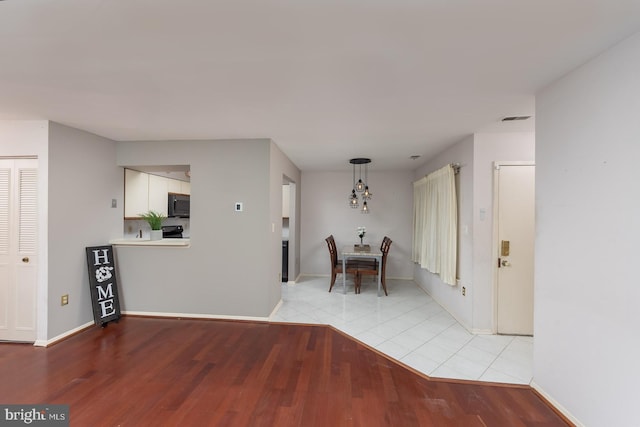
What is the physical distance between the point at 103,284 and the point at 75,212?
3.08 ft

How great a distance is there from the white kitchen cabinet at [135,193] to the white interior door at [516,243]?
493cm

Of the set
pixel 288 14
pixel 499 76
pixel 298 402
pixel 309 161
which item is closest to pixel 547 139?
pixel 499 76

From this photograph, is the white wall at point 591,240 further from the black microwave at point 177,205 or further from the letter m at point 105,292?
the black microwave at point 177,205

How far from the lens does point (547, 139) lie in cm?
197

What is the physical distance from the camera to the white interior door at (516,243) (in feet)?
9.65

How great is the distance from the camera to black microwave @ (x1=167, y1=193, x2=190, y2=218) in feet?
15.0

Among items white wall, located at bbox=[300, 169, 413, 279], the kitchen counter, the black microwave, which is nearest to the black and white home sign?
the kitchen counter

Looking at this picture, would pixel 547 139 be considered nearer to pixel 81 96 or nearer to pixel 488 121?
pixel 488 121

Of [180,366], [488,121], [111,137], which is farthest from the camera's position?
[111,137]

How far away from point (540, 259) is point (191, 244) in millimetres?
3683

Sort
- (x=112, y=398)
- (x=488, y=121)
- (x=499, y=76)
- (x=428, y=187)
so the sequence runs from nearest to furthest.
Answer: (x=499, y=76), (x=112, y=398), (x=488, y=121), (x=428, y=187)

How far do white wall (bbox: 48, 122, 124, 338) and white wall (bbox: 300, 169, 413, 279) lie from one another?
3.49 metres

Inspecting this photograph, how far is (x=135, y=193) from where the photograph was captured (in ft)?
12.7

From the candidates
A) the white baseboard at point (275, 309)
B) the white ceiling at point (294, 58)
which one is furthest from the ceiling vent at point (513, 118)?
the white baseboard at point (275, 309)
